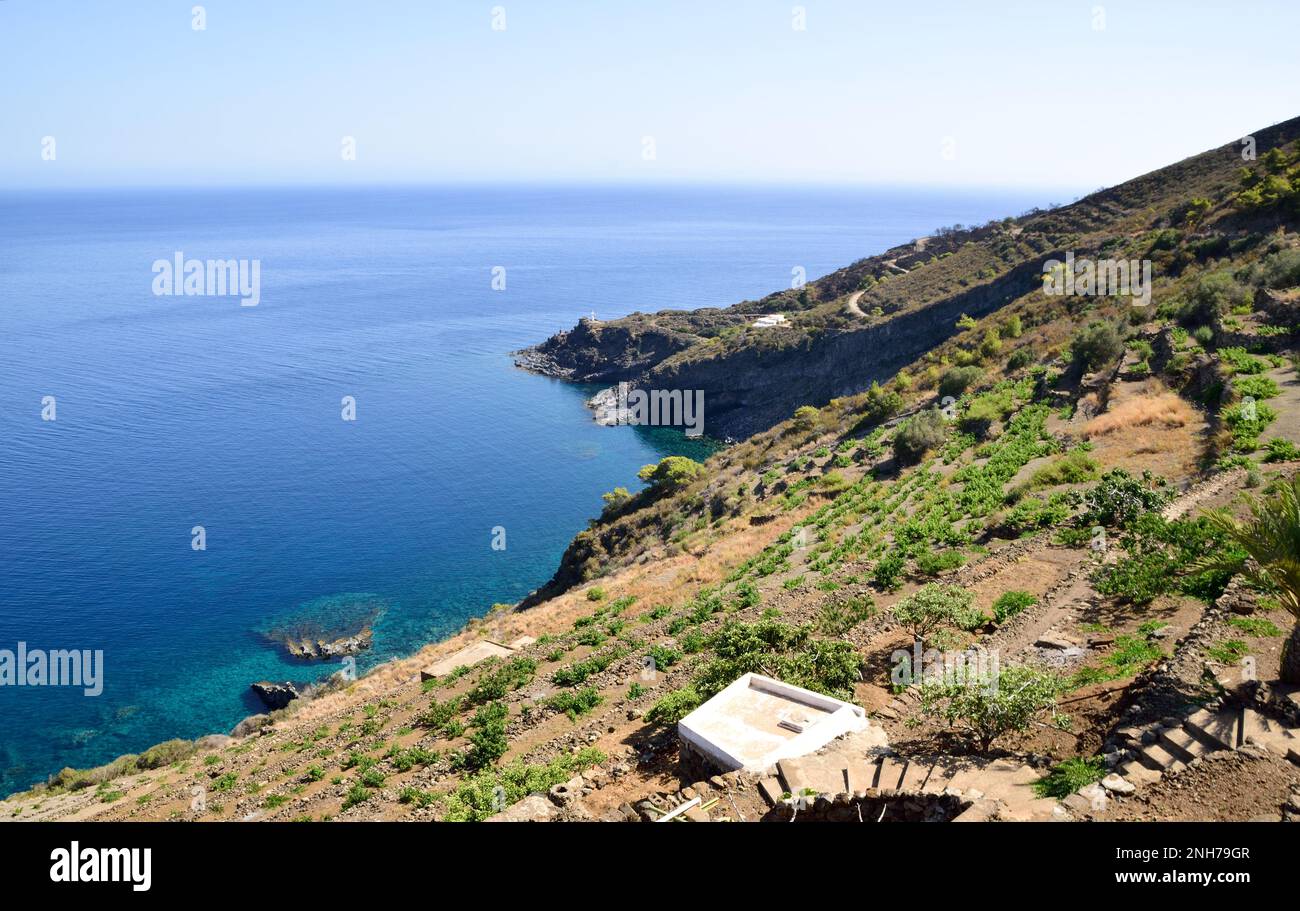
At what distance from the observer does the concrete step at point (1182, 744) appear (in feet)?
27.8

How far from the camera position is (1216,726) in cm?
873

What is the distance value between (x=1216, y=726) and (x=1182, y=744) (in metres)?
0.47

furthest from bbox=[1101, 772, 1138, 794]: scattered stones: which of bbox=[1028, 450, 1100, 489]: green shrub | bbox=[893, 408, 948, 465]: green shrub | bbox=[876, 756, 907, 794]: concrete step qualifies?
bbox=[893, 408, 948, 465]: green shrub

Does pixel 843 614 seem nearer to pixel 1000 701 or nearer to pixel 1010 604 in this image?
pixel 1010 604

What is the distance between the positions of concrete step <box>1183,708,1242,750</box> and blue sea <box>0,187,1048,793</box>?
3201cm

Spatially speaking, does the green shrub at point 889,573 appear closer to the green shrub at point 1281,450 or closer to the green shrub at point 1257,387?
the green shrub at point 1281,450

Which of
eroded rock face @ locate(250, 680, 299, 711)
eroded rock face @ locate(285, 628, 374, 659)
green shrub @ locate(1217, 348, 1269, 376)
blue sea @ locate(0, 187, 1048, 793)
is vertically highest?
green shrub @ locate(1217, 348, 1269, 376)

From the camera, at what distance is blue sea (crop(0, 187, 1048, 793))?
3564cm

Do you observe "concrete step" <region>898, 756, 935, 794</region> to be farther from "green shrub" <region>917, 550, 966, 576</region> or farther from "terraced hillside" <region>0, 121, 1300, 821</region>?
"green shrub" <region>917, 550, 966, 576</region>

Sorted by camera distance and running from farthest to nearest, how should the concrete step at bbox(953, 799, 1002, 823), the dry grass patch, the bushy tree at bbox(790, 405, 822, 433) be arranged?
the bushy tree at bbox(790, 405, 822, 433) → the dry grass patch → the concrete step at bbox(953, 799, 1002, 823)

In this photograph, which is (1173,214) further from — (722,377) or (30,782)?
(30,782)

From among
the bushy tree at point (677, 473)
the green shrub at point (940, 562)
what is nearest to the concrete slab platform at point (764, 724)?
the green shrub at point (940, 562)
